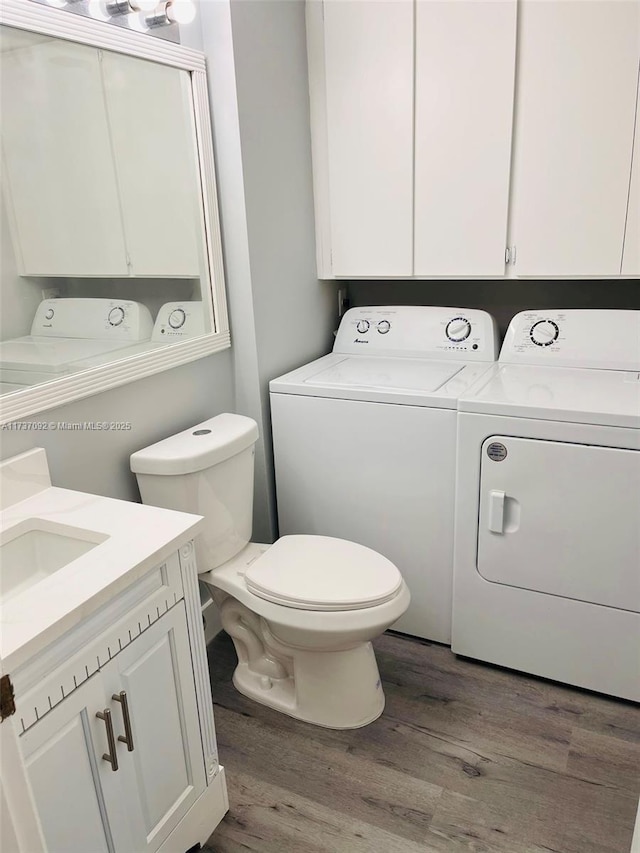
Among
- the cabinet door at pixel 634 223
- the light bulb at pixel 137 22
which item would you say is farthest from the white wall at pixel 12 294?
the cabinet door at pixel 634 223

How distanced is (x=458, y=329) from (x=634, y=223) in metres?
0.66

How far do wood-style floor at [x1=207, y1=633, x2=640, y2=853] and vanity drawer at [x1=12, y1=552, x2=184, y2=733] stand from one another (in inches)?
27.2

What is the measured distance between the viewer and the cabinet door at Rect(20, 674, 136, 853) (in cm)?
102

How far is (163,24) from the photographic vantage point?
172 cm

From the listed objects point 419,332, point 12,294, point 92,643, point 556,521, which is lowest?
point 556,521

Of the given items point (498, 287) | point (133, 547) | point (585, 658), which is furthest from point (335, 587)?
point (498, 287)

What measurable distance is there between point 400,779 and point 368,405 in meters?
1.06

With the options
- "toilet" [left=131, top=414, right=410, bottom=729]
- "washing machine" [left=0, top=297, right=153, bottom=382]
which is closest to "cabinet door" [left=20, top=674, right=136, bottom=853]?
"toilet" [left=131, top=414, right=410, bottom=729]

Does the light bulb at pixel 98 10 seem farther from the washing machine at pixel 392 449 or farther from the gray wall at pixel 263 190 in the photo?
the washing machine at pixel 392 449

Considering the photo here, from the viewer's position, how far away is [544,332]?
7.18ft

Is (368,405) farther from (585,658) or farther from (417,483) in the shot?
(585,658)

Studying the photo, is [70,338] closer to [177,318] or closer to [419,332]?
[177,318]

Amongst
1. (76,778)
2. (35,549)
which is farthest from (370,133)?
(76,778)

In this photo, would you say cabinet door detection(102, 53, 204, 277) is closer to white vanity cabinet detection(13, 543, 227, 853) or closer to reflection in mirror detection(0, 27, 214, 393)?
reflection in mirror detection(0, 27, 214, 393)
